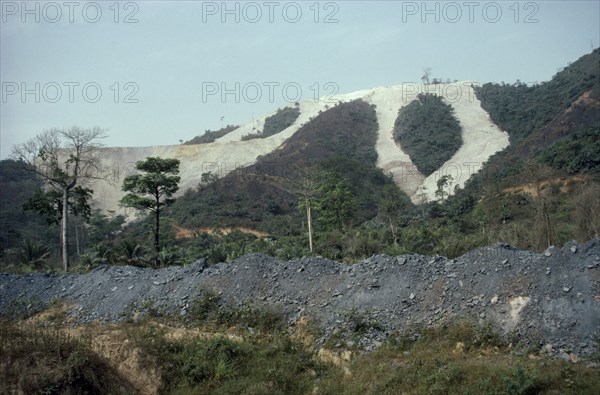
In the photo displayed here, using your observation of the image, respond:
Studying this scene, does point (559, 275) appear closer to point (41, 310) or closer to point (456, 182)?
point (41, 310)

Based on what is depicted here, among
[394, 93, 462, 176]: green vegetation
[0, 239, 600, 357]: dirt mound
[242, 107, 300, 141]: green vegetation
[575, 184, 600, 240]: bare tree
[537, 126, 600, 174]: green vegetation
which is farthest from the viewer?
[242, 107, 300, 141]: green vegetation

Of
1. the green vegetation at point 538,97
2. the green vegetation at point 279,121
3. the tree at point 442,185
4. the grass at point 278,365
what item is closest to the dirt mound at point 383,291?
the grass at point 278,365

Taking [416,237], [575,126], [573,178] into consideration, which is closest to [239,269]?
[416,237]

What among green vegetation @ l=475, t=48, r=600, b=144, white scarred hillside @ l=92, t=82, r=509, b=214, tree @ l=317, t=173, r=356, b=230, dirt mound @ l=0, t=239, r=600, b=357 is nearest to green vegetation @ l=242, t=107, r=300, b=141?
white scarred hillside @ l=92, t=82, r=509, b=214

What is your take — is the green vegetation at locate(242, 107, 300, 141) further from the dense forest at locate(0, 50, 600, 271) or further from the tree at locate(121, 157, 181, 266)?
the tree at locate(121, 157, 181, 266)

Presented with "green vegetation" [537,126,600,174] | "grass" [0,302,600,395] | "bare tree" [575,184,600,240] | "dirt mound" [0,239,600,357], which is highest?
Answer: "green vegetation" [537,126,600,174]

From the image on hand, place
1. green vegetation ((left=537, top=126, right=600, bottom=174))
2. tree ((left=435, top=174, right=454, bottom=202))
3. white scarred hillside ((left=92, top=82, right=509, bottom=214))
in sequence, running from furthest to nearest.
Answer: white scarred hillside ((left=92, top=82, right=509, bottom=214))
tree ((left=435, top=174, right=454, bottom=202))
green vegetation ((left=537, top=126, right=600, bottom=174))

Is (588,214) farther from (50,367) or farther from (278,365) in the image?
(50,367)
